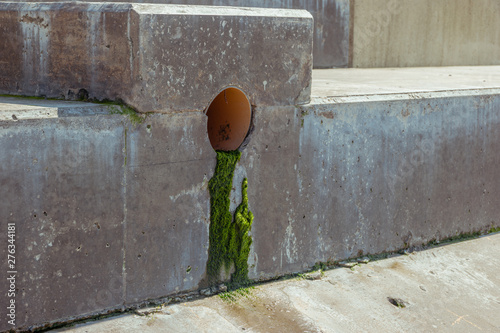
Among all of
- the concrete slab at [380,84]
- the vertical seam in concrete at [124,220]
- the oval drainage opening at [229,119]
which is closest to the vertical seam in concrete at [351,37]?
the concrete slab at [380,84]

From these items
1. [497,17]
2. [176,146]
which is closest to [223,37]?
[176,146]

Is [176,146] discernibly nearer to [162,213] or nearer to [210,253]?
[162,213]

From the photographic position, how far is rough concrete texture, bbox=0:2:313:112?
12.6ft

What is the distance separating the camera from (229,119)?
473cm

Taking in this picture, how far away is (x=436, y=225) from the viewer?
221 inches

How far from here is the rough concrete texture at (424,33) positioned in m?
8.71

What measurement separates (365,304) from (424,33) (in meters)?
6.01

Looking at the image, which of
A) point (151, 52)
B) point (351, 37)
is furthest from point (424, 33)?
point (151, 52)

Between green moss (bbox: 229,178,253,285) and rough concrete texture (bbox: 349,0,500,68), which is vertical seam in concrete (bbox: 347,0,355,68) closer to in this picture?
rough concrete texture (bbox: 349,0,500,68)

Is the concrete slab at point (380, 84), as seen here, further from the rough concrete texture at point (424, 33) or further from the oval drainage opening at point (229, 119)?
the rough concrete texture at point (424, 33)

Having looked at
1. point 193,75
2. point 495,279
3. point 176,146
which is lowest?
point 495,279

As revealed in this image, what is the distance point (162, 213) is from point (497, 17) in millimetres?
8339

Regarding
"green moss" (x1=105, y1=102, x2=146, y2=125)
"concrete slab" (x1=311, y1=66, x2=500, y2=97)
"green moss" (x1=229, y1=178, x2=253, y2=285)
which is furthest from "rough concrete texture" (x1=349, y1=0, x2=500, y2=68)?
"green moss" (x1=105, y1=102, x2=146, y2=125)

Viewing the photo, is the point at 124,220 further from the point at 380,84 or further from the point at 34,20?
the point at 380,84
